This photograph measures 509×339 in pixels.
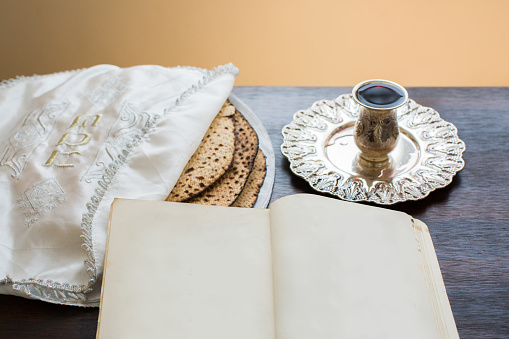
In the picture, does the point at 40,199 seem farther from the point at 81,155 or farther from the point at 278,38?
the point at 278,38

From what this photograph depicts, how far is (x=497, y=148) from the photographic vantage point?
0.90 m

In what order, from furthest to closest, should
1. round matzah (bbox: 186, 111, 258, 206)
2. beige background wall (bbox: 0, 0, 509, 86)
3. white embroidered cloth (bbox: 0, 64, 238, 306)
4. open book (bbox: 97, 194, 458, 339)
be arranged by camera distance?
beige background wall (bbox: 0, 0, 509, 86)
round matzah (bbox: 186, 111, 258, 206)
white embroidered cloth (bbox: 0, 64, 238, 306)
open book (bbox: 97, 194, 458, 339)

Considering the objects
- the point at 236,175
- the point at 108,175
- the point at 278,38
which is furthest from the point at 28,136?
the point at 278,38

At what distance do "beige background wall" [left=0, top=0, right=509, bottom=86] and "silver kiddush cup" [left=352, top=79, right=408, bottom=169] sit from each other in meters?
1.09

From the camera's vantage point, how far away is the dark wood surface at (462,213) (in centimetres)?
66

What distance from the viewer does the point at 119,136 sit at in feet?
2.73

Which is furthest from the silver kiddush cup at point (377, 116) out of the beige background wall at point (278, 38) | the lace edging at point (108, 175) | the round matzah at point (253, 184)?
the beige background wall at point (278, 38)

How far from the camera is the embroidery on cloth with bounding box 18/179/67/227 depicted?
723 millimetres

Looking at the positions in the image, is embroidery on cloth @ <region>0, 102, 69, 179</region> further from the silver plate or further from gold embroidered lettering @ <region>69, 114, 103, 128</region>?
the silver plate

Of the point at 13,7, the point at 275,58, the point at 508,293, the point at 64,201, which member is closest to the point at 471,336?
the point at 508,293

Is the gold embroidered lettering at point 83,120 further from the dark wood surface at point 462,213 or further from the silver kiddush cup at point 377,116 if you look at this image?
the silver kiddush cup at point 377,116

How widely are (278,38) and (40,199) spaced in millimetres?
1306

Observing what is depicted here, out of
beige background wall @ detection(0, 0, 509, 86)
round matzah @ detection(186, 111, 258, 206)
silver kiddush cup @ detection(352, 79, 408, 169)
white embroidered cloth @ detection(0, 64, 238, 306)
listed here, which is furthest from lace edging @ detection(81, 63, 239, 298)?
beige background wall @ detection(0, 0, 509, 86)

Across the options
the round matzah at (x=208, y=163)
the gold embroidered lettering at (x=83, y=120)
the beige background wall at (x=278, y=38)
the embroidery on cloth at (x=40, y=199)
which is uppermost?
the gold embroidered lettering at (x=83, y=120)
